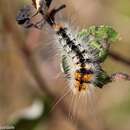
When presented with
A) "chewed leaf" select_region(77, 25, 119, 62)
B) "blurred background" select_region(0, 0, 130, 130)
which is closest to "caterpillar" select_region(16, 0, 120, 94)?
"chewed leaf" select_region(77, 25, 119, 62)

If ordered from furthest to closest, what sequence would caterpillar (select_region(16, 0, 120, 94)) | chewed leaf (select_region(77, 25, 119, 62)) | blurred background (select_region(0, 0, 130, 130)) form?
blurred background (select_region(0, 0, 130, 130)) → chewed leaf (select_region(77, 25, 119, 62)) → caterpillar (select_region(16, 0, 120, 94))

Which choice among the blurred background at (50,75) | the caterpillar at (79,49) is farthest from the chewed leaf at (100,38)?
the blurred background at (50,75)

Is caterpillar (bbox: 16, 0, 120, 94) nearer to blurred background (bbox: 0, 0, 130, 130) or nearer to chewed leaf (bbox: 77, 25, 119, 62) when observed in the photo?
chewed leaf (bbox: 77, 25, 119, 62)

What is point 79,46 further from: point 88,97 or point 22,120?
point 22,120

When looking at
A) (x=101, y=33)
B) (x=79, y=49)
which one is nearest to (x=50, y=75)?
(x=101, y=33)

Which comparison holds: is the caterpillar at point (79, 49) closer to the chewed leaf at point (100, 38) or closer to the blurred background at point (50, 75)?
the chewed leaf at point (100, 38)

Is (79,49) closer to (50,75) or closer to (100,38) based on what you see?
(100,38)

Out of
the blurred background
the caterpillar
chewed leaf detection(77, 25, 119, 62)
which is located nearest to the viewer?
the caterpillar

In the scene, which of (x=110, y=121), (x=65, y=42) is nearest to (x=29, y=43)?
(x=110, y=121)
